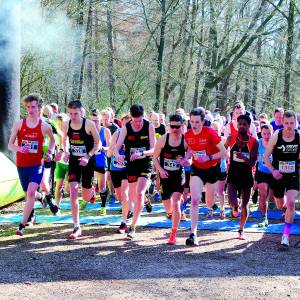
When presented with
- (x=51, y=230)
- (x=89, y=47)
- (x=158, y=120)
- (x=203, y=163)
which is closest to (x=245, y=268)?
(x=203, y=163)

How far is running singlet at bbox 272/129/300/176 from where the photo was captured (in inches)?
235

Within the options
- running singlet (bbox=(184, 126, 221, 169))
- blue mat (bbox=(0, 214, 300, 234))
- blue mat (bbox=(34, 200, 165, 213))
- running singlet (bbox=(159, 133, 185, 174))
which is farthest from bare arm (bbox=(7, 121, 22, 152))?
blue mat (bbox=(34, 200, 165, 213))

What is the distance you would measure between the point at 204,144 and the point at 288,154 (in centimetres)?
109

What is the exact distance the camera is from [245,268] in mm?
4996

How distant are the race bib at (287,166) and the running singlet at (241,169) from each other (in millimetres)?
421

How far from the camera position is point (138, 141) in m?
6.24

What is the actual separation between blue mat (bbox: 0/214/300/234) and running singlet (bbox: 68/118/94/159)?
4.87 ft

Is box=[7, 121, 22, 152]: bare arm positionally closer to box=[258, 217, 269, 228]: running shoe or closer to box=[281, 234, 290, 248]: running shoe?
box=[281, 234, 290, 248]: running shoe

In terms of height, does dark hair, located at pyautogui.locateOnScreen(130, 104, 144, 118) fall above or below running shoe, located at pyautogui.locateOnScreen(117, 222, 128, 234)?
above

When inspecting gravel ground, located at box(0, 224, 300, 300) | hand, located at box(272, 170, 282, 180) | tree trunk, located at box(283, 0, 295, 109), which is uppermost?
tree trunk, located at box(283, 0, 295, 109)

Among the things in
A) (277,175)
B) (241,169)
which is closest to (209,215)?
(241,169)

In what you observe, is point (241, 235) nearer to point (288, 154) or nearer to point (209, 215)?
point (288, 154)

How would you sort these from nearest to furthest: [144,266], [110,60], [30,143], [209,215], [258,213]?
[144,266] < [30,143] < [209,215] < [258,213] < [110,60]

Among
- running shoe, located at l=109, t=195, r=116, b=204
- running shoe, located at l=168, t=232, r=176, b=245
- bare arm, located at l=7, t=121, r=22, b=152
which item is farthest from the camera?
running shoe, located at l=109, t=195, r=116, b=204
